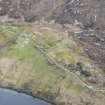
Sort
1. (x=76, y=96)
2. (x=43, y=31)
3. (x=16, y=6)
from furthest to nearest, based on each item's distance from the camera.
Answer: (x=16, y=6)
(x=43, y=31)
(x=76, y=96)

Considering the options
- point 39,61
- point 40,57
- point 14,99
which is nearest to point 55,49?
point 40,57

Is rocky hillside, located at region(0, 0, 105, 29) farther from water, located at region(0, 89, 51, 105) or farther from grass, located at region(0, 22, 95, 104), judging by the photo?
water, located at region(0, 89, 51, 105)

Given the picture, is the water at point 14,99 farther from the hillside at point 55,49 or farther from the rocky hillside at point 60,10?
the rocky hillside at point 60,10

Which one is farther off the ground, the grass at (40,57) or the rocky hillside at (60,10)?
the rocky hillside at (60,10)

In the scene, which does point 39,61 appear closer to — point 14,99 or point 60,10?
point 14,99

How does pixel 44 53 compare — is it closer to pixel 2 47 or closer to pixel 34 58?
pixel 34 58

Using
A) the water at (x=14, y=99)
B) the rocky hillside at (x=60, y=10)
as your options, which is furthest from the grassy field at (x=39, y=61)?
the rocky hillside at (x=60, y=10)

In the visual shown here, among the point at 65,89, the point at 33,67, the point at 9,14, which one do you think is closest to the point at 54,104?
the point at 65,89
